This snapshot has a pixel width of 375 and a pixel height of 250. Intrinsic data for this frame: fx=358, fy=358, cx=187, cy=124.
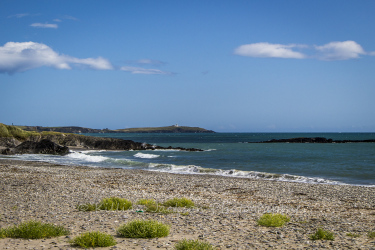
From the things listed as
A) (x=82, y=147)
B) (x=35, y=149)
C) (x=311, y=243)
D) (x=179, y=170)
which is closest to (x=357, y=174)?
(x=179, y=170)

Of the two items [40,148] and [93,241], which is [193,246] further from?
[40,148]

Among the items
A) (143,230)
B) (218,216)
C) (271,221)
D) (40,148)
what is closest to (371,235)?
(271,221)

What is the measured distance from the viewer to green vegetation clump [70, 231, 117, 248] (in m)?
8.41

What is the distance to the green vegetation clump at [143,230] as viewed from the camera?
30.6 ft

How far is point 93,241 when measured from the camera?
8.38m

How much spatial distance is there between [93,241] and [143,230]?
145cm

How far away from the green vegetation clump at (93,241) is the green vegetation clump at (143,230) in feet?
2.56

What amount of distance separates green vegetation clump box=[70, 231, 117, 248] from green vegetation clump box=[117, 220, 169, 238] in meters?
0.78

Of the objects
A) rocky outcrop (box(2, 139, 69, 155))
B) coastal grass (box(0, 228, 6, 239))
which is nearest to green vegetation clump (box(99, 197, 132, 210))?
coastal grass (box(0, 228, 6, 239))

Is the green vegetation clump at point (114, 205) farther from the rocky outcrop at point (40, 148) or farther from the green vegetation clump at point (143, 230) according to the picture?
the rocky outcrop at point (40, 148)

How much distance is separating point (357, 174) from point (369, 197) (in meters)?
14.5

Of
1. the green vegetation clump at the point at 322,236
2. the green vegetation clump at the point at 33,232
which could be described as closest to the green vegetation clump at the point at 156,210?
the green vegetation clump at the point at 33,232

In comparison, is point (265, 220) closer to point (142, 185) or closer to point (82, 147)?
point (142, 185)

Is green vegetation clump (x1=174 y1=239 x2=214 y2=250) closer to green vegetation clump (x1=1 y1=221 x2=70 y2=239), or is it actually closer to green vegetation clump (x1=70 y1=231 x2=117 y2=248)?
green vegetation clump (x1=70 y1=231 x2=117 y2=248)
